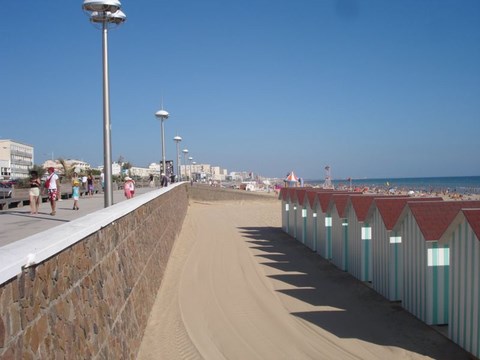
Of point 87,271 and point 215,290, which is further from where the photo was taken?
point 215,290

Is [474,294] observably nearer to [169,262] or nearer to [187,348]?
[187,348]

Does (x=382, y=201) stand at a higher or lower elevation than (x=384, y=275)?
higher

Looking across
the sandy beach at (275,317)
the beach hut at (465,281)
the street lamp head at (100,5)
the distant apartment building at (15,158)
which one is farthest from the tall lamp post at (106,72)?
the distant apartment building at (15,158)

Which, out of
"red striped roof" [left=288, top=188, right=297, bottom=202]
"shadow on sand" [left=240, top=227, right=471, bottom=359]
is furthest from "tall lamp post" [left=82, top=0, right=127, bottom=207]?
"red striped roof" [left=288, top=188, right=297, bottom=202]

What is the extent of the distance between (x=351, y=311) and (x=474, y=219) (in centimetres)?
309

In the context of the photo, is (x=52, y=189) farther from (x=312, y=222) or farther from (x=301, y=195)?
(x=301, y=195)

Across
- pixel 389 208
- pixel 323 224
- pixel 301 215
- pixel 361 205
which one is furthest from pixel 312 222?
pixel 389 208

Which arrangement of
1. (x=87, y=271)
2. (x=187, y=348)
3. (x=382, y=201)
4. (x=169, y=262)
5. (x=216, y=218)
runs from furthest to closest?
(x=216, y=218), (x=169, y=262), (x=382, y=201), (x=187, y=348), (x=87, y=271)

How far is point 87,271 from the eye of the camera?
173 inches

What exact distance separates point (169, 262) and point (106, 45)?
5.99 metres

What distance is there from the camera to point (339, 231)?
1252 centimetres

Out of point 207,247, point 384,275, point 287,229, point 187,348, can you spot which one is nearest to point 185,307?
point 187,348

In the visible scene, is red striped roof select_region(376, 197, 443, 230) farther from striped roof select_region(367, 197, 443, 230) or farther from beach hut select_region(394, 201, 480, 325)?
beach hut select_region(394, 201, 480, 325)

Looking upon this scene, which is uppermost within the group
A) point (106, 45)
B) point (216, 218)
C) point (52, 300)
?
point (106, 45)
